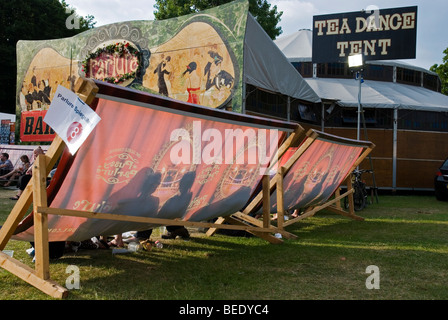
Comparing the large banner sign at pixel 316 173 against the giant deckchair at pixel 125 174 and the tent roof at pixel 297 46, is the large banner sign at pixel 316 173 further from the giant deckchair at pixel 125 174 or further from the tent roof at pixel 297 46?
the tent roof at pixel 297 46

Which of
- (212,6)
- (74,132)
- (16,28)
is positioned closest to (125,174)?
(74,132)

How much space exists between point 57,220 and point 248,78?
751cm

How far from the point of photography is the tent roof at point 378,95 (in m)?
15.6

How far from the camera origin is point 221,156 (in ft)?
15.2

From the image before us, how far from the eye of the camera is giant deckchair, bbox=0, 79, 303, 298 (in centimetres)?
329

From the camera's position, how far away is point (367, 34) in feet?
51.0

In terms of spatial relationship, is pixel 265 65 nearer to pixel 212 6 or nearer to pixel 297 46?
pixel 297 46

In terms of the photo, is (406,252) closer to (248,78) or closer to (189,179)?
(189,179)

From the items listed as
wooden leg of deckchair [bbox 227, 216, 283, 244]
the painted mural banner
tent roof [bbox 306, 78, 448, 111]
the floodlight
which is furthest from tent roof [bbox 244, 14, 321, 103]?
wooden leg of deckchair [bbox 227, 216, 283, 244]

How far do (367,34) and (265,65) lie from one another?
671cm

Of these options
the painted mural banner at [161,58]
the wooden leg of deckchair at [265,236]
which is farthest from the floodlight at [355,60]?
the wooden leg of deckchair at [265,236]

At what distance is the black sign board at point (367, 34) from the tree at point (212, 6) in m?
13.3
